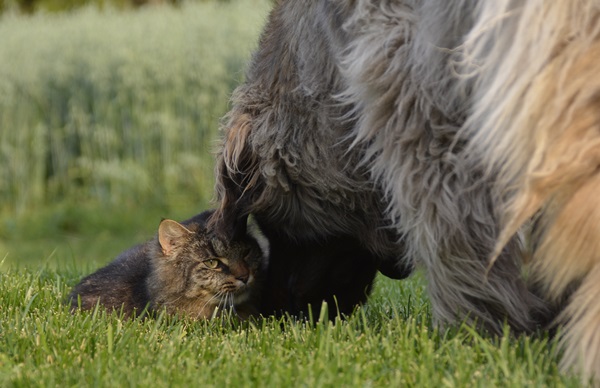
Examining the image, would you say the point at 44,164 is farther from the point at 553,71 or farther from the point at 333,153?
the point at 553,71

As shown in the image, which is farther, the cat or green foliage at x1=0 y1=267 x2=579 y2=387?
the cat

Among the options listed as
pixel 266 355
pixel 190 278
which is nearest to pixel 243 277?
pixel 190 278

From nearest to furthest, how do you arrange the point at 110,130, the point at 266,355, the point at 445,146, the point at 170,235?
the point at 445,146
the point at 266,355
the point at 170,235
the point at 110,130

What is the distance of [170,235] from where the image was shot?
4.57 m

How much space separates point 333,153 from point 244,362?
876 millimetres

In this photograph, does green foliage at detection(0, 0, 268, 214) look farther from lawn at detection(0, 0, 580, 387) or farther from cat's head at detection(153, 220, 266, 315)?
cat's head at detection(153, 220, 266, 315)

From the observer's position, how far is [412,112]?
2980mm

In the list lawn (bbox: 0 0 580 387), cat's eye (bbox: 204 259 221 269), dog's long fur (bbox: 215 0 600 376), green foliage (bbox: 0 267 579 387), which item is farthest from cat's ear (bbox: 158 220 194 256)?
lawn (bbox: 0 0 580 387)

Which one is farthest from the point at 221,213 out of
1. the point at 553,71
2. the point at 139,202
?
the point at 139,202

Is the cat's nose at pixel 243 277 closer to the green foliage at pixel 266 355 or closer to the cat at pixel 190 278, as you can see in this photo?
the cat at pixel 190 278

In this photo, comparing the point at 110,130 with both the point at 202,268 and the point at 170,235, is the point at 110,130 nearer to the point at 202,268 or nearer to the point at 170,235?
the point at 170,235

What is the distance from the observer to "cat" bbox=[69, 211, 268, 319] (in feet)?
14.5

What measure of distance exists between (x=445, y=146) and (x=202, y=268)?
1.89 metres

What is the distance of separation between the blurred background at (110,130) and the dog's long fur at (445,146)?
696 centimetres
